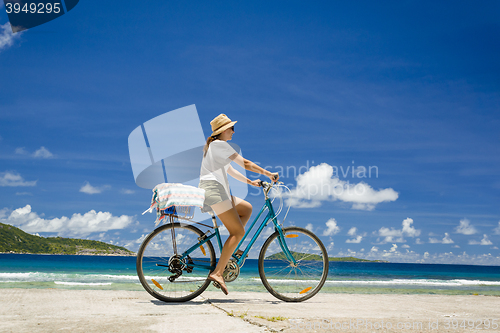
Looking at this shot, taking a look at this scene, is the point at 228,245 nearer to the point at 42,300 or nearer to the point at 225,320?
the point at 225,320

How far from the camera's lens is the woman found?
4359 millimetres

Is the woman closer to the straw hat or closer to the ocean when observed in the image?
the straw hat

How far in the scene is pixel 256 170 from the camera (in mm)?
4453

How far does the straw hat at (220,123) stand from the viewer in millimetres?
4488

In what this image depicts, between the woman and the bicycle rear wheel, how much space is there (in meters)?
0.29

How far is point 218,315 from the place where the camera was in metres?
3.63

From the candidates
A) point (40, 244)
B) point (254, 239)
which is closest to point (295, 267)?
point (254, 239)

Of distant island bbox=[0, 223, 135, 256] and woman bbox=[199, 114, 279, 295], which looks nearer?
woman bbox=[199, 114, 279, 295]

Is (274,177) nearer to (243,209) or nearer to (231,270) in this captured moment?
(243,209)

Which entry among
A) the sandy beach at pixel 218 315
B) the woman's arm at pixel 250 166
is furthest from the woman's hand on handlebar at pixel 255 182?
the sandy beach at pixel 218 315

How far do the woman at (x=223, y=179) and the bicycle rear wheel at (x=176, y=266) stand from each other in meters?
0.29

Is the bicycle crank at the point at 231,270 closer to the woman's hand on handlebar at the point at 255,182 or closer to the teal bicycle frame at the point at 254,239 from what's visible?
the teal bicycle frame at the point at 254,239

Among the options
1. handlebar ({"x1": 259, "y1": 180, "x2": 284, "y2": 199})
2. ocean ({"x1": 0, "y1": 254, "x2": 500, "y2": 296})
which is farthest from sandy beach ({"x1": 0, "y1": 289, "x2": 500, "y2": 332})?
ocean ({"x1": 0, "y1": 254, "x2": 500, "y2": 296})

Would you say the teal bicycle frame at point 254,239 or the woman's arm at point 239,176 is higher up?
the woman's arm at point 239,176
